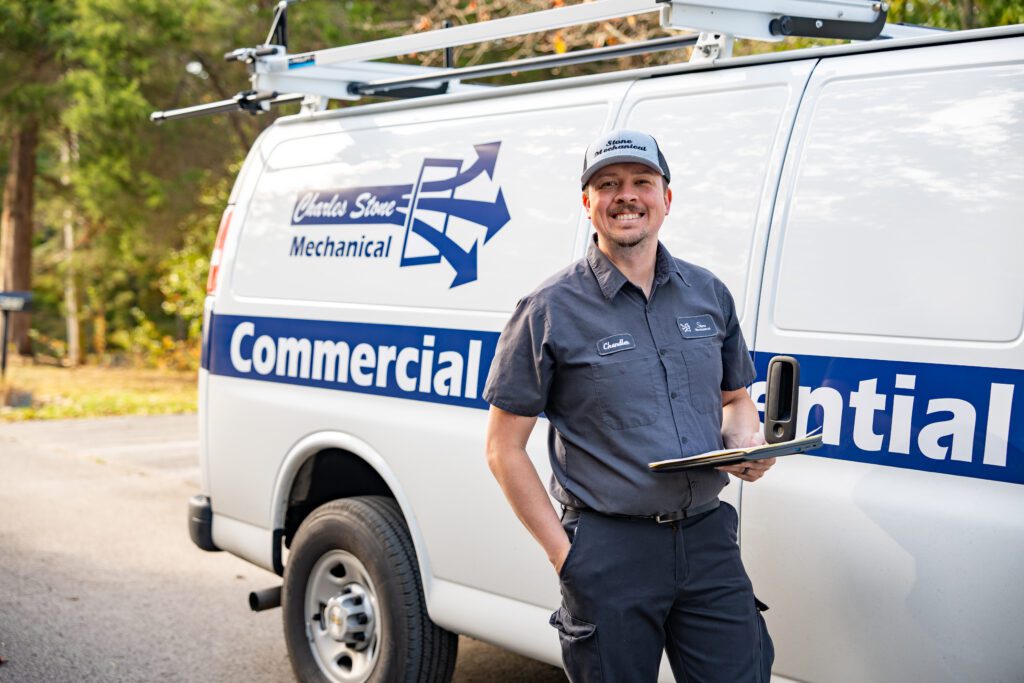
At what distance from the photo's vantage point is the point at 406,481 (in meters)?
4.13

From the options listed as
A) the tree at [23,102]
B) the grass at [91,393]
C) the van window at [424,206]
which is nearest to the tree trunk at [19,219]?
the tree at [23,102]

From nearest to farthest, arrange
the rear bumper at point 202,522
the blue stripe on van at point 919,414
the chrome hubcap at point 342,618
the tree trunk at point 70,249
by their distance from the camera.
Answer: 1. the blue stripe on van at point 919,414
2. the chrome hubcap at point 342,618
3. the rear bumper at point 202,522
4. the tree trunk at point 70,249

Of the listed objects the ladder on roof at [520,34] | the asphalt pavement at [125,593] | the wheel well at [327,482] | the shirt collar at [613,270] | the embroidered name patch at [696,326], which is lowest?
the asphalt pavement at [125,593]

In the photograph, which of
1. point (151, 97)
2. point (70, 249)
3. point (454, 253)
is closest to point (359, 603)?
point (454, 253)

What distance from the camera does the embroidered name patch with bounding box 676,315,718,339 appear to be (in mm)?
2846

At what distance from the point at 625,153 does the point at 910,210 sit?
0.74m

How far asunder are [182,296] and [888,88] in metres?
18.0

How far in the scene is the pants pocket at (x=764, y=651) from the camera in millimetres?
2842

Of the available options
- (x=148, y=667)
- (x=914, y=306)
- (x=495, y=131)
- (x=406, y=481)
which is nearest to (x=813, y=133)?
(x=914, y=306)

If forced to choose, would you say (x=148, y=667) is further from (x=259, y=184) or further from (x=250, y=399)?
(x=259, y=184)

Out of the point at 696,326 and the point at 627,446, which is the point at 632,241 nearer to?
the point at 696,326

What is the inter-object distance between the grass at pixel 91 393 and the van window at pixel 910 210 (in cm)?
1188

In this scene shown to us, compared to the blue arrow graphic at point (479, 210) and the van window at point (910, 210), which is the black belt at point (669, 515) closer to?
the van window at point (910, 210)

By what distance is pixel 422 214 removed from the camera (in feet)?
13.8
